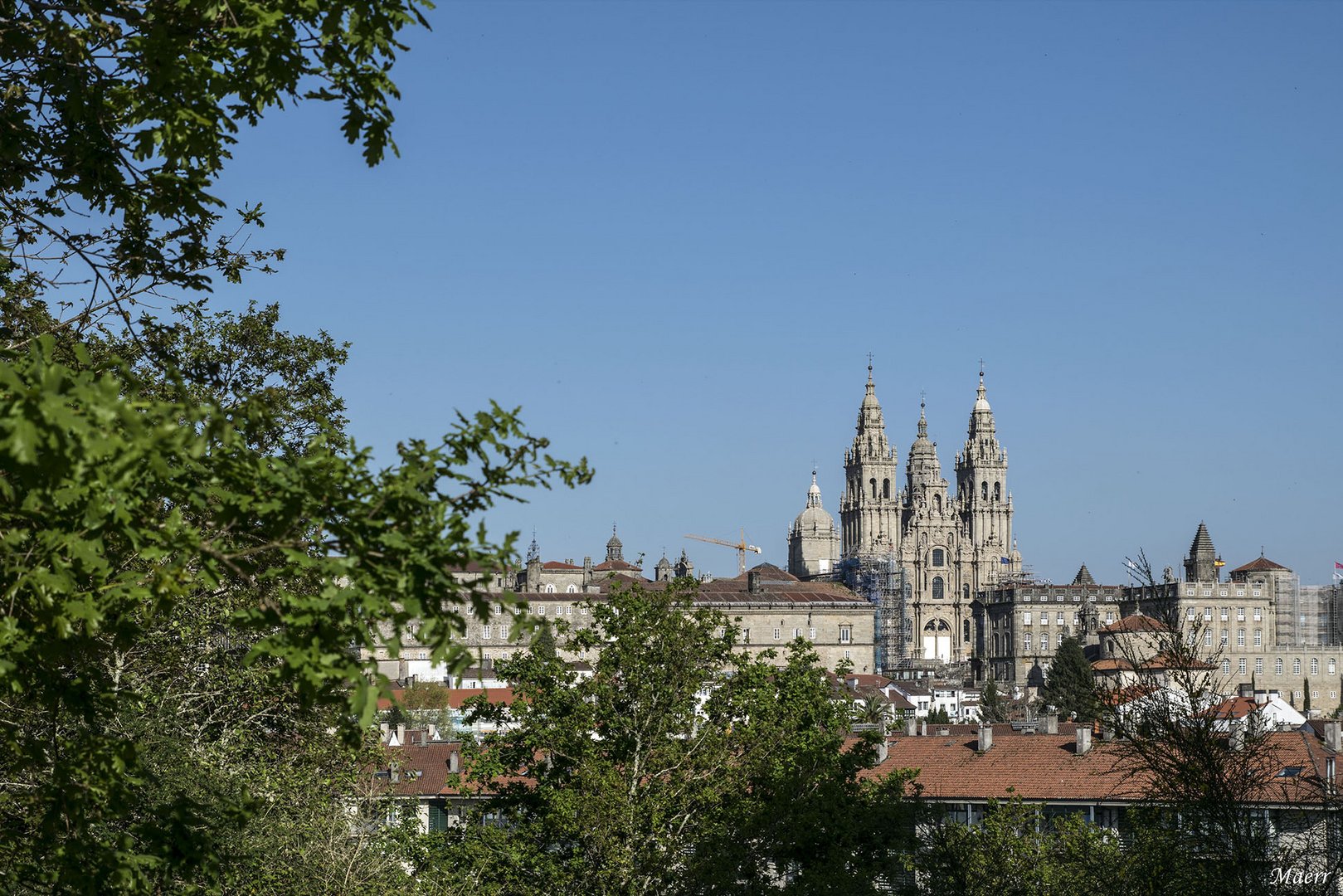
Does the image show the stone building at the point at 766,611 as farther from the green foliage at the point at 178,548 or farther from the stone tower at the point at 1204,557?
the green foliage at the point at 178,548

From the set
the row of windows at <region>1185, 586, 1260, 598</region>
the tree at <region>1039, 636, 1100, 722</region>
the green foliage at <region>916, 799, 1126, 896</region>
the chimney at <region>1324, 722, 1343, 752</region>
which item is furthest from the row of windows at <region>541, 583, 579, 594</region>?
the green foliage at <region>916, 799, 1126, 896</region>

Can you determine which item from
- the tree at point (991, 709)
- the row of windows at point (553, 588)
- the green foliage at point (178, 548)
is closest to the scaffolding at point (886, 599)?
the row of windows at point (553, 588)

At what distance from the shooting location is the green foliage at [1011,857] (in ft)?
76.7

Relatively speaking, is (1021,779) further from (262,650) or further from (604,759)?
(262,650)

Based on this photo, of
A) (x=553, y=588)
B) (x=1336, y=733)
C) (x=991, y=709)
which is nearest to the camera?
(x=1336, y=733)

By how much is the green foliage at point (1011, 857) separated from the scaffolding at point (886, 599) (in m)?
144

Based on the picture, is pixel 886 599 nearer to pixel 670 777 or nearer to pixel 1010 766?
pixel 1010 766

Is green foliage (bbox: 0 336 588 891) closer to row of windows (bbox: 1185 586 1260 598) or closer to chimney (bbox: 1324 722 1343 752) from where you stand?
chimney (bbox: 1324 722 1343 752)

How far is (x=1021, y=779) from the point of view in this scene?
42562 mm

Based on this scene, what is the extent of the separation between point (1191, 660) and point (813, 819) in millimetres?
8386

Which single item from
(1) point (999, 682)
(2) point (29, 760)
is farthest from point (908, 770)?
(1) point (999, 682)

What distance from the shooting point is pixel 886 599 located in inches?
7008

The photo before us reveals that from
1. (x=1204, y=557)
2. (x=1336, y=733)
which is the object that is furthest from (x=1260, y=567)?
(x=1336, y=733)

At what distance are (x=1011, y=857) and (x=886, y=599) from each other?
15194cm
